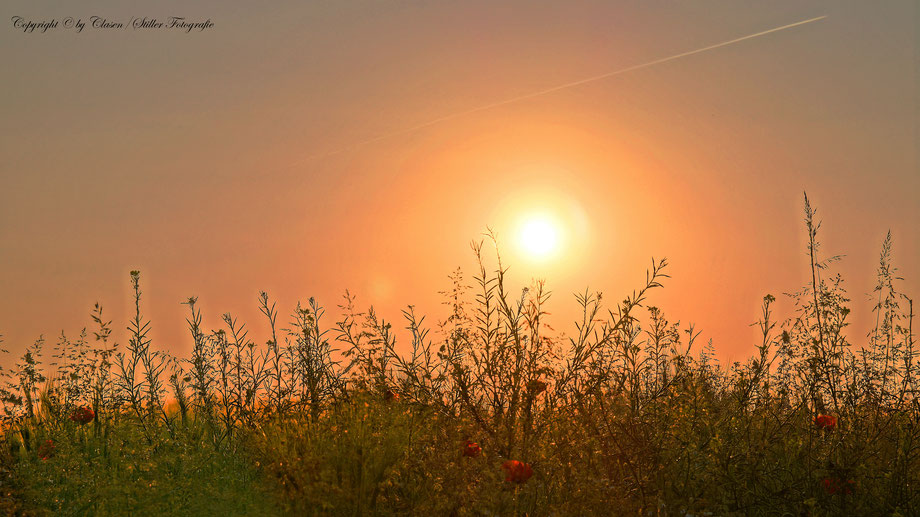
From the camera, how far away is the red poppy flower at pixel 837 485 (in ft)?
17.3

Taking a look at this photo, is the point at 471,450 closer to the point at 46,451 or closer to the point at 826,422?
the point at 826,422

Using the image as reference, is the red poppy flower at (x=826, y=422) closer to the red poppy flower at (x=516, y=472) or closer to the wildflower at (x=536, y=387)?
the wildflower at (x=536, y=387)

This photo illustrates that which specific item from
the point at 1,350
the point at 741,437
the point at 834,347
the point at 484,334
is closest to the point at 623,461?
the point at 741,437

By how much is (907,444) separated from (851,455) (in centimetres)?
54

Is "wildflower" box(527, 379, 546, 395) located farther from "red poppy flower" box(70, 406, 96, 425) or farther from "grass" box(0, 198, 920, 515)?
"red poppy flower" box(70, 406, 96, 425)

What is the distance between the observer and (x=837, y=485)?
209 inches

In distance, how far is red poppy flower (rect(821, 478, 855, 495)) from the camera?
5285 millimetres

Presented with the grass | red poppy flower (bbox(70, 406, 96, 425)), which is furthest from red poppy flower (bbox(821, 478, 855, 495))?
red poppy flower (bbox(70, 406, 96, 425))

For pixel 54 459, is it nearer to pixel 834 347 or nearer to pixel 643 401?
pixel 643 401

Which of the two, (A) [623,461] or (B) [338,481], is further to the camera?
(A) [623,461]

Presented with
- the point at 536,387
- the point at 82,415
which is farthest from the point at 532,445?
the point at 82,415

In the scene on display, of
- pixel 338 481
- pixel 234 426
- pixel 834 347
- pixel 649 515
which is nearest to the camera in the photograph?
pixel 338 481

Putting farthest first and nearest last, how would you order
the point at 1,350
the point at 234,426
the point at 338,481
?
1. the point at 1,350
2. the point at 234,426
3. the point at 338,481

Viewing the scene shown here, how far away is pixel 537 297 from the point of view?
5371mm
